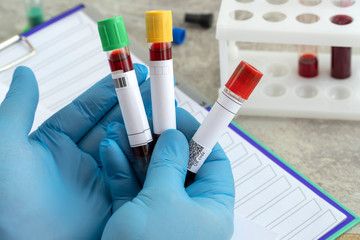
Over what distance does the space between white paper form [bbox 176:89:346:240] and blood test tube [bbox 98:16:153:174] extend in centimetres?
19

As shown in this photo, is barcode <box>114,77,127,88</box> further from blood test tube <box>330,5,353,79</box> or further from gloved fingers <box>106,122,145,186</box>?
blood test tube <box>330,5,353,79</box>

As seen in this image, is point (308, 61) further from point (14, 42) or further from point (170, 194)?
point (14, 42)

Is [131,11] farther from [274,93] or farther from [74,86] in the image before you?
[274,93]

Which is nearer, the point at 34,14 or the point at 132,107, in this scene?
the point at 132,107

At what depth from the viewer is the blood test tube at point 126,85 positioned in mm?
618

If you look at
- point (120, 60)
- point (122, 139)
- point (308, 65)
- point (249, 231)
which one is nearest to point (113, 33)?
point (120, 60)

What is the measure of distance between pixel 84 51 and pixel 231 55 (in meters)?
0.30

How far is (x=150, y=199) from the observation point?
627 millimetres

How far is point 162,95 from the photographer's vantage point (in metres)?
0.67

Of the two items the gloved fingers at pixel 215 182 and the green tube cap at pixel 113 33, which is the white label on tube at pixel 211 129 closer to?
the gloved fingers at pixel 215 182

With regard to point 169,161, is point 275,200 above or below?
below

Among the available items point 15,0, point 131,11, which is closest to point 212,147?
point 131,11

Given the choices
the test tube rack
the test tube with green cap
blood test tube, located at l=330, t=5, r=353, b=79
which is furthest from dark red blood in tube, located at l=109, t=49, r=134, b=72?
the test tube with green cap

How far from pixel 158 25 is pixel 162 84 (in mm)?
78
